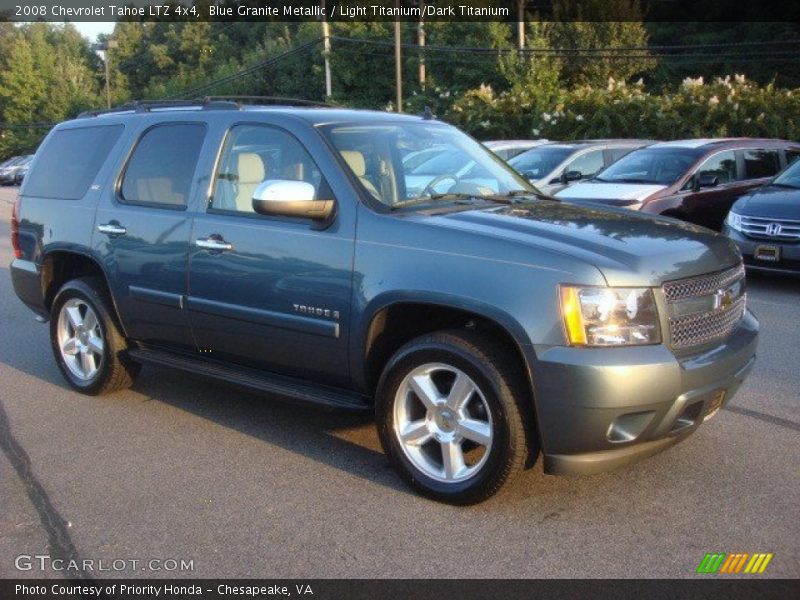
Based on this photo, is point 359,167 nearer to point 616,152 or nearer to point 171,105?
point 171,105

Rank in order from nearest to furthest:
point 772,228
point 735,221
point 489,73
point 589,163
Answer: point 772,228 → point 735,221 → point 589,163 → point 489,73

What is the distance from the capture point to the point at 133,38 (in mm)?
78875

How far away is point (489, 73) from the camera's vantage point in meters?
41.5

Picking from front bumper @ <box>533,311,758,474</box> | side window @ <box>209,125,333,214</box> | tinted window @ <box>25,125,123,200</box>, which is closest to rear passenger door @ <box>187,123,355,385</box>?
side window @ <box>209,125,333,214</box>

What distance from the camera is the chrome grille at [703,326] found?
3.92 m

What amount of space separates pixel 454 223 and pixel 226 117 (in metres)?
1.79

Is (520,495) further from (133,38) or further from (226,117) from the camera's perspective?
(133,38)

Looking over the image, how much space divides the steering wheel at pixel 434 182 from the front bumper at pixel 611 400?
1414 mm

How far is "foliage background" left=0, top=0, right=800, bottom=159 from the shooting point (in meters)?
25.0

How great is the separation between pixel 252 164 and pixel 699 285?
254 cm

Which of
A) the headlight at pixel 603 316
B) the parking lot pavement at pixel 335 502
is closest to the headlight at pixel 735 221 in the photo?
the parking lot pavement at pixel 335 502

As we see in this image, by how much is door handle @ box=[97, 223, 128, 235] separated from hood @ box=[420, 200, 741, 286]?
2.24 meters

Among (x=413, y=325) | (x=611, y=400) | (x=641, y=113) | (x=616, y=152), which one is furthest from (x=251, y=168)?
(x=641, y=113)
